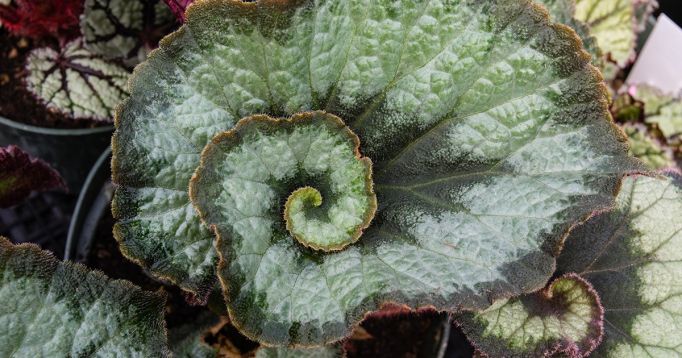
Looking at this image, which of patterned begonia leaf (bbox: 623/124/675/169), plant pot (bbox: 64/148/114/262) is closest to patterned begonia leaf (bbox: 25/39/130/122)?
plant pot (bbox: 64/148/114/262)

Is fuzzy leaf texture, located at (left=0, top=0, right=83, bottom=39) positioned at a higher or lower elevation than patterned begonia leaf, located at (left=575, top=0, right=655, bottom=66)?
higher

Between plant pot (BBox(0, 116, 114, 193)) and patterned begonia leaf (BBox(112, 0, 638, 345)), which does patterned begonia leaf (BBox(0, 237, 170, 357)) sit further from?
plant pot (BBox(0, 116, 114, 193))

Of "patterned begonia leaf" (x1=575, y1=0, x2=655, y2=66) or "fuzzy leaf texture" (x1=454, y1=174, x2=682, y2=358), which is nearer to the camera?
"fuzzy leaf texture" (x1=454, y1=174, x2=682, y2=358)

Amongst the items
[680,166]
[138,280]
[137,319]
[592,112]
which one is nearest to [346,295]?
[137,319]

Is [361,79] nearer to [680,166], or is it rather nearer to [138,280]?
[138,280]

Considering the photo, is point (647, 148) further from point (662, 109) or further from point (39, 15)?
point (39, 15)
